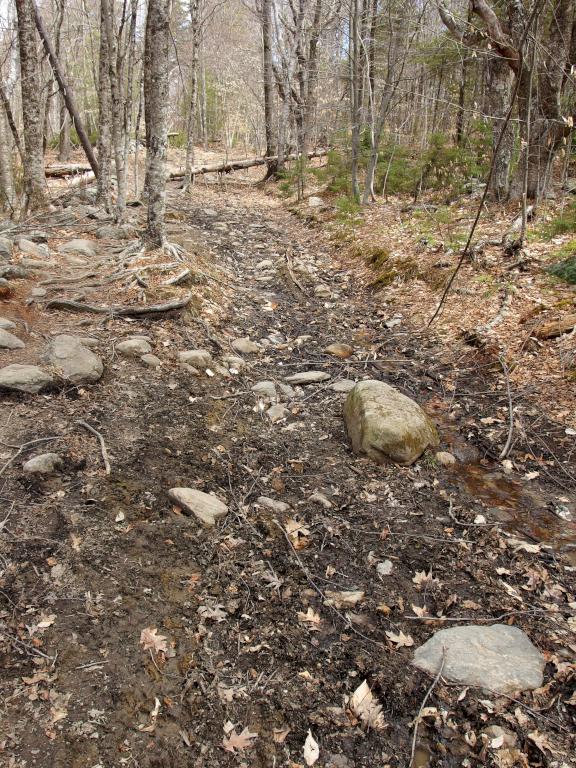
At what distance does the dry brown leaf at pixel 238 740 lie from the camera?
232cm

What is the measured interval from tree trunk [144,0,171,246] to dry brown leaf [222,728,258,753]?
6891mm

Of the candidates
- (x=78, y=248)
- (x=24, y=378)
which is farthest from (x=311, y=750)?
(x=78, y=248)

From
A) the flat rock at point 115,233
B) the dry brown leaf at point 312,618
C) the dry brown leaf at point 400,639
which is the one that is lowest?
the dry brown leaf at point 400,639

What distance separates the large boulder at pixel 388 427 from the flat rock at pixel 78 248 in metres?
5.58

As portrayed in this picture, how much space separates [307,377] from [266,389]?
57cm

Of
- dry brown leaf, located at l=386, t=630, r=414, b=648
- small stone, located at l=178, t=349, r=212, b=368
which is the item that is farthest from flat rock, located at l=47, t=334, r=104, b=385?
dry brown leaf, located at l=386, t=630, r=414, b=648

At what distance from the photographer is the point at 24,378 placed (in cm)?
438

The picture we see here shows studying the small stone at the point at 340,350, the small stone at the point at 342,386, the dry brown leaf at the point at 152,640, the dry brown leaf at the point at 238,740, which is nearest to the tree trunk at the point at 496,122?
the small stone at the point at 340,350

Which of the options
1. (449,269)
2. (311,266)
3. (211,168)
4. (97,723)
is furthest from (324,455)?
(211,168)

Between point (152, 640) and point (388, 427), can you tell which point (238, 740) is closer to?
point (152, 640)

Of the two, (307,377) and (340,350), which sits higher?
(340,350)

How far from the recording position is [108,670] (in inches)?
98.7

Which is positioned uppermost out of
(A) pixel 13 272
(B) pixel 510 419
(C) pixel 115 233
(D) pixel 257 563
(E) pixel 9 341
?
(C) pixel 115 233

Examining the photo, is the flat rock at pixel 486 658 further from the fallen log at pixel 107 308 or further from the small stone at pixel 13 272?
the small stone at pixel 13 272
